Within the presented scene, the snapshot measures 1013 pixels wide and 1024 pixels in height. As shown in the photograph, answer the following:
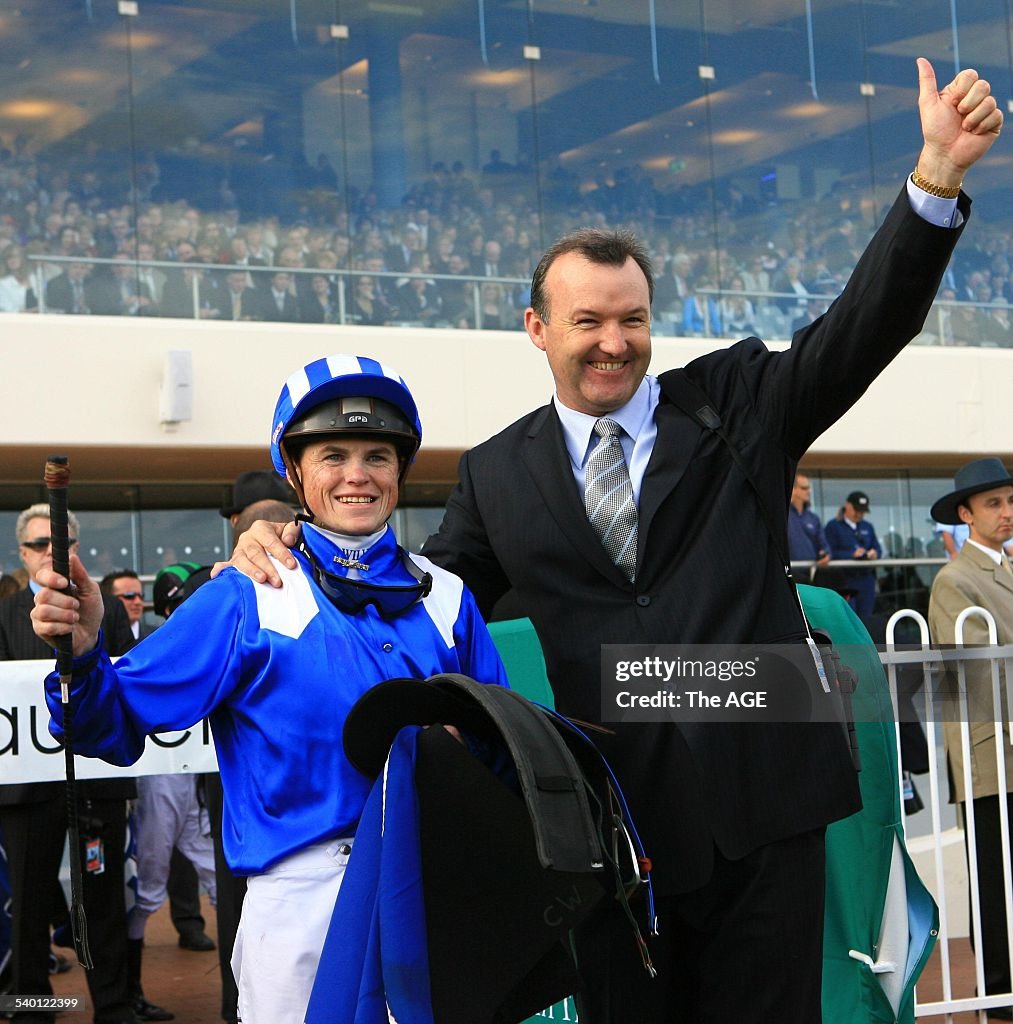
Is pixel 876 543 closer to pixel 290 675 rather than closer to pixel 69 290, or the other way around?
pixel 69 290

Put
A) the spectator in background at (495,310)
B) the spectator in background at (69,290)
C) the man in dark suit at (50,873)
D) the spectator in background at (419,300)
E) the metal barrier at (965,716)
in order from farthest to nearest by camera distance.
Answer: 1. the spectator in background at (495,310)
2. the spectator in background at (419,300)
3. the spectator in background at (69,290)
4. the man in dark suit at (50,873)
5. the metal barrier at (965,716)

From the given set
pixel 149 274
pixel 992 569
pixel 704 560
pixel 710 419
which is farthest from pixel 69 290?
pixel 704 560

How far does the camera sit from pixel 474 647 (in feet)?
8.30

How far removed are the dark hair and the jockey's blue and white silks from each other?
79 cm

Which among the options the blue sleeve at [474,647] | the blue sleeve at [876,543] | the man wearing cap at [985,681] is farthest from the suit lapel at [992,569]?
the blue sleeve at [876,543]

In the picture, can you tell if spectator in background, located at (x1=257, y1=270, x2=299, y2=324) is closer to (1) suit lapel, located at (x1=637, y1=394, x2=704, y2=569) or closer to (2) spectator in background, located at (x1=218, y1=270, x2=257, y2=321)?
(2) spectator in background, located at (x1=218, y1=270, x2=257, y2=321)

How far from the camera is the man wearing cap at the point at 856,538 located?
619 inches

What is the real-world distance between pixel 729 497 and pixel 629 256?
0.48m

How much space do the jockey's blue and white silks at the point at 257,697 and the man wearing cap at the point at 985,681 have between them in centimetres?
305

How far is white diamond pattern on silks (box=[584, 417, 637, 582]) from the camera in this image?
267cm

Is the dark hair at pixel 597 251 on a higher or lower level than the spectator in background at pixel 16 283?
lower

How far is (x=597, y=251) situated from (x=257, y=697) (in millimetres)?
1027

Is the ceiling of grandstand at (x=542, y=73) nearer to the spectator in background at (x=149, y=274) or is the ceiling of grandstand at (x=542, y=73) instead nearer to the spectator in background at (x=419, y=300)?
the spectator in background at (x=149, y=274)

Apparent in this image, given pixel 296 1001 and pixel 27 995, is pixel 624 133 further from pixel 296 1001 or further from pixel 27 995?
pixel 296 1001
